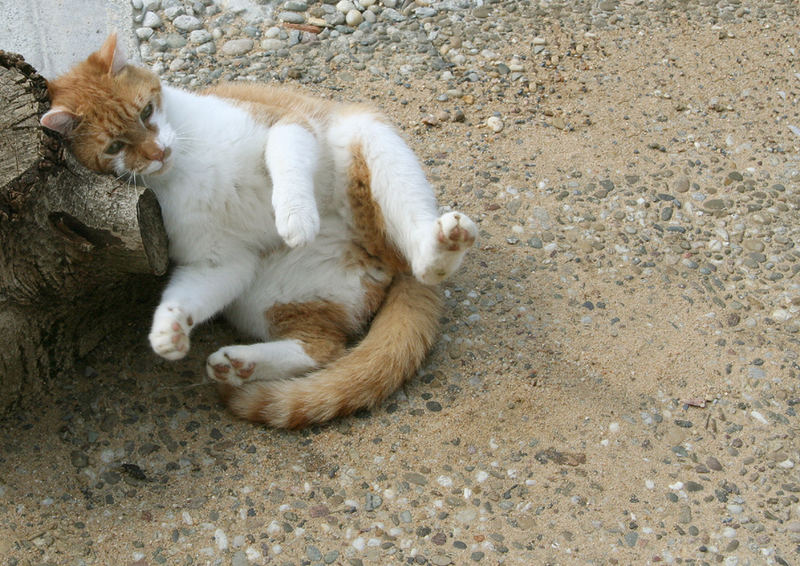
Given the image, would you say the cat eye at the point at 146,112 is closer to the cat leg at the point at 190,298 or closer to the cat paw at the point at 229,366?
the cat leg at the point at 190,298

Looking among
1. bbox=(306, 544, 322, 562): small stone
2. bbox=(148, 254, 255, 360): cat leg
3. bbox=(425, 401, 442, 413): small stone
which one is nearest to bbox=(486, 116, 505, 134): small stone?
bbox=(148, 254, 255, 360): cat leg

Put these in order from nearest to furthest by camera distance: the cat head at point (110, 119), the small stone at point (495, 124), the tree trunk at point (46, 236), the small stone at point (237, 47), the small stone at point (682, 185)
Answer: the tree trunk at point (46, 236) → the cat head at point (110, 119) → the small stone at point (682, 185) → the small stone at point (495, 124) → the small stone at point (237, 47)

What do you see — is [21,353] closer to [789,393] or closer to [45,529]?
[45,529]

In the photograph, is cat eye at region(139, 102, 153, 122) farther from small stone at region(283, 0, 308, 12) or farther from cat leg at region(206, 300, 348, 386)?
small stone at region(283, 0, 308, 12)

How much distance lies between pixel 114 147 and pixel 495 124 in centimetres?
210

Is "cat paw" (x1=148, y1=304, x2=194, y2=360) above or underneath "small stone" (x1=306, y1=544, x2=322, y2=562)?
above

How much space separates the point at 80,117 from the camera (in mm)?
2516

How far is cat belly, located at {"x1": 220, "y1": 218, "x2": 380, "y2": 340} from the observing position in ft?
10.2

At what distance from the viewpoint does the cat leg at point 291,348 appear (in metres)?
2.82

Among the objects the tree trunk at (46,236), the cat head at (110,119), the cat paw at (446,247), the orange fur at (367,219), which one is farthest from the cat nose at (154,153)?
the cat paw at (446,247)

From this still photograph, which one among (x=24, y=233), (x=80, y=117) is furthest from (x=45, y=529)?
(x=80, y=117)

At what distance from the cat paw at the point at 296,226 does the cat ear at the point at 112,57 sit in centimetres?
74

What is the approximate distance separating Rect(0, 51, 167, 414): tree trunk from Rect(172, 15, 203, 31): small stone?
2312 millimetres

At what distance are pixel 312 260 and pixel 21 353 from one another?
1056mm
